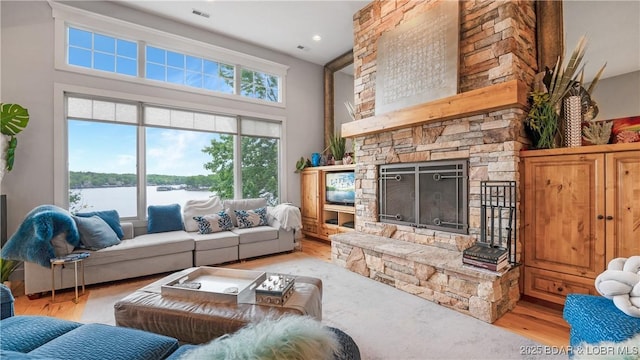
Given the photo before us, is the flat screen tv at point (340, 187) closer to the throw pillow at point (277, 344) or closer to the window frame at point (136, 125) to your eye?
the window frame at point (136, 125)

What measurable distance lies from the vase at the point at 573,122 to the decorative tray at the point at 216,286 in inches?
113

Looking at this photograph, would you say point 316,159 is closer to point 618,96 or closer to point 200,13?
point 200,13

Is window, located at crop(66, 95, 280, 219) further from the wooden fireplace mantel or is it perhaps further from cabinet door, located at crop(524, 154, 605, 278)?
cabinet door, located at crop(524, 154, 605, 278)

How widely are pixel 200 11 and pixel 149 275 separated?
3.72 metres

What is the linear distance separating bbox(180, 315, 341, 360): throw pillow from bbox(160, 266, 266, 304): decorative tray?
0.97m

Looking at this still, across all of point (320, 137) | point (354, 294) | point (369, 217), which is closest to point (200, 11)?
point (320, 137)

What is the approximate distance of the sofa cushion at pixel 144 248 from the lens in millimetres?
2907

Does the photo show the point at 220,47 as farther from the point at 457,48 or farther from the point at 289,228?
the point at 457,48

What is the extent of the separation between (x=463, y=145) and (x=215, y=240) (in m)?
3.26

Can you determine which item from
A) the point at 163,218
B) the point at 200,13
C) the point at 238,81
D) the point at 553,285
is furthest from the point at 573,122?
the point at 163,218

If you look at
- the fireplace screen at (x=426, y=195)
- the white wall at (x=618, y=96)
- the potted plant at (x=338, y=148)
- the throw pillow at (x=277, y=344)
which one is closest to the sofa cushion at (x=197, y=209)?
the potted plant at (x=338, y=148)

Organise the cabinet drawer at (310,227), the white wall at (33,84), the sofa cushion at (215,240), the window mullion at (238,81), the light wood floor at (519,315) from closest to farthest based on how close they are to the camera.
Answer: the light wood floor at (519,315) → the white wall at (33,84) → the sofa cushion at (215,240) → the window mullion at (238,81) → the cabinet drawer at (310,227)

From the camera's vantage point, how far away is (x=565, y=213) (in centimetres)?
228

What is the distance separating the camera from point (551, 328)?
2039mm
